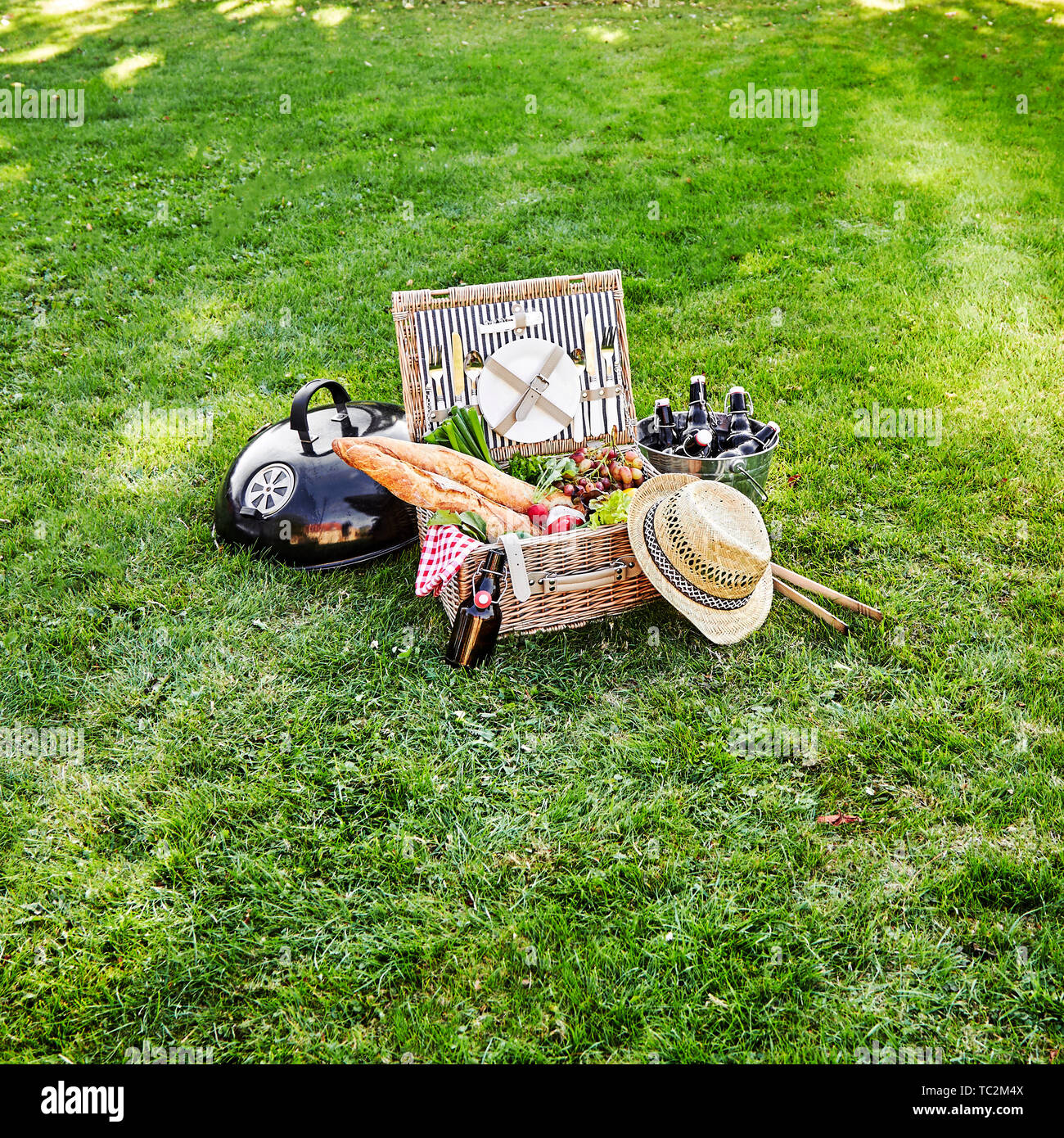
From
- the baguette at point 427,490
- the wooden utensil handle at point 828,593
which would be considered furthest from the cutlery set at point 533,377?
the wooden utensil handle at point 828,593

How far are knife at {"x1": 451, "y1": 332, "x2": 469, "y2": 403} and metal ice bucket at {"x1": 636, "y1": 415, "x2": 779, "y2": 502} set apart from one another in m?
1.08

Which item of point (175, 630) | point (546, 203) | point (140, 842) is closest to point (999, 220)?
point (546, 203)

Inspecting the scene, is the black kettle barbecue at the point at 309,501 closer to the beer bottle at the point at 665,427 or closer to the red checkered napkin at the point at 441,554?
the red checkered napkin at the point at 441,554

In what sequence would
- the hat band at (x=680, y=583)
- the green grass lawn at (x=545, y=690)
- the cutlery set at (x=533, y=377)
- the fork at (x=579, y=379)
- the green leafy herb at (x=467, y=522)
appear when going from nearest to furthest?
the green grass lawn at (x=545, y=690)
the hat band at (x=680, y=583)
the green leafy herb at (x=467, y=522)
the cutlery set at (x=533, y=377)
the fork at (x=579, y=379)

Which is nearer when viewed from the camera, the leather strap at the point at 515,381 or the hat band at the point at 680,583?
the hat band at the point at 680,583

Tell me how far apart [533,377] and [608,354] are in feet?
1.77

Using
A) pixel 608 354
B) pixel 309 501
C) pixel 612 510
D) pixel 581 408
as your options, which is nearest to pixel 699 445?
pixel 612 510

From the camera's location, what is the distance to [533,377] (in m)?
4.53

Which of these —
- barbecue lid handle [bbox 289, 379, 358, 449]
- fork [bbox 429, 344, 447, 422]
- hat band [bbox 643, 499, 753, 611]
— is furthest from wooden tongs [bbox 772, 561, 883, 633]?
barbecue lid handle [bbox 289, 379, 358, 449]

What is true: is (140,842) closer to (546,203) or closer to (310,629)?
(310,629)

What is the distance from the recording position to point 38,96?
1155 cm

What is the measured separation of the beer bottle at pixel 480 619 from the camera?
362cm

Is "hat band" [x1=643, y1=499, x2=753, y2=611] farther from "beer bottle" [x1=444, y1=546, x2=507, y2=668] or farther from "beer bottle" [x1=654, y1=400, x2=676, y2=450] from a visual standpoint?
"beer bottle" [x1=654, y1=400, x2=676, y2=450]

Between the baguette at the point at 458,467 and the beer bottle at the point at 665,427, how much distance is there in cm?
71
